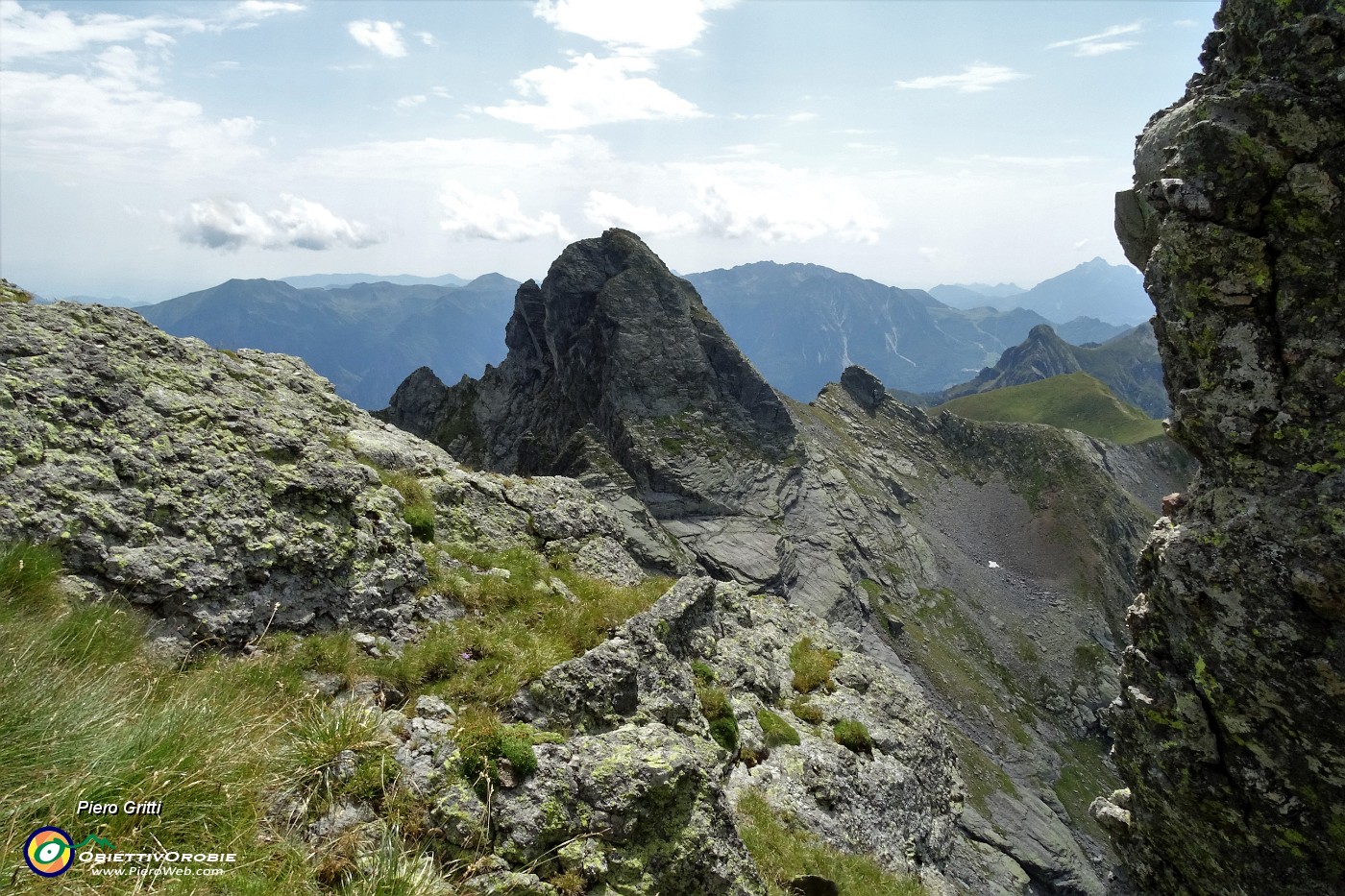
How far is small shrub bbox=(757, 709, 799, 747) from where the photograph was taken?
16969mm

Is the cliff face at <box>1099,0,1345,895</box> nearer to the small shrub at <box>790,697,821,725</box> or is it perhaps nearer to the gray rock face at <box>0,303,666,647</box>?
the small shrub at <box>790,697,821,725</box>

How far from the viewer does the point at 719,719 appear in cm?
1444

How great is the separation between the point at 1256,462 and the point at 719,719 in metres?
11.2

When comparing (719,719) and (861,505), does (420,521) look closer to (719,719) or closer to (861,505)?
(719,719)

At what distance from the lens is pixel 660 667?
12.8 meters

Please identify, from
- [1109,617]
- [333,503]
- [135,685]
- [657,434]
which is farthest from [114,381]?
[1109,617]

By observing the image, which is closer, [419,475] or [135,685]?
[135,685]

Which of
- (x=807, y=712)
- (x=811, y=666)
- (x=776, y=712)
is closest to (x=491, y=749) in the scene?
(x=776, y=712)

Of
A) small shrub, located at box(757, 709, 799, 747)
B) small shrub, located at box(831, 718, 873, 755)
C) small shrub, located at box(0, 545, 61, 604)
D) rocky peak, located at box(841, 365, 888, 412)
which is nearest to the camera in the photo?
small shrub, located at box(0, 545, 61, 604)

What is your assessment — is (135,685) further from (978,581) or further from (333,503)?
(978,581)

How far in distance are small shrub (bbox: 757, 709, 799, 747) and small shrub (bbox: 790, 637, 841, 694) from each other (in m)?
3.57

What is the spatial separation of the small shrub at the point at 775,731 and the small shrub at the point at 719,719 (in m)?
2.69

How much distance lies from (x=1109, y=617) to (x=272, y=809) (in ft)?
535

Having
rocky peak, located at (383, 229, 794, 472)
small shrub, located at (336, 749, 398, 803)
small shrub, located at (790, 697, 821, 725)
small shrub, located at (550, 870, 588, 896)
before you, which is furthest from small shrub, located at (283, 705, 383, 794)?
rocky peak, located at (383, 229, 794, 472)
